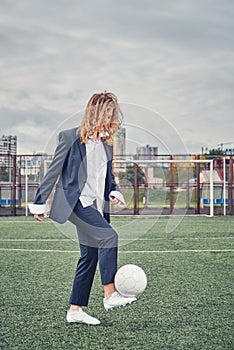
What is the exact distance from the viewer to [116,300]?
4531 millimetres

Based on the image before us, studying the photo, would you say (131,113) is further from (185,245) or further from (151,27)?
(151,27)

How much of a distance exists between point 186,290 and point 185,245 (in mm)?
4648

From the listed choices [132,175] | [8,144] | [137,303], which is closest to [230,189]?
[132,175]

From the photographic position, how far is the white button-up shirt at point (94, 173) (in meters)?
4.60

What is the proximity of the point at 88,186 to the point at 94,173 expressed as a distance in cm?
11

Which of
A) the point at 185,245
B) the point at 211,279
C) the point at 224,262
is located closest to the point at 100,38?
the point at 185,245

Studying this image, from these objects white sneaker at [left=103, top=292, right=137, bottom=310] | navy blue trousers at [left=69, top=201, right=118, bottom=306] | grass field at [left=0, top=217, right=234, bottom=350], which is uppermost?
navy blue trousers at [left=69, top=201, right=118, bottom=306]

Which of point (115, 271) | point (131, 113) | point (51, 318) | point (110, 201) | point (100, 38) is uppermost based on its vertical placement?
point (100, 38)

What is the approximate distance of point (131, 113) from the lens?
5.75m

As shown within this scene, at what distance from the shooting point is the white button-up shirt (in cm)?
460

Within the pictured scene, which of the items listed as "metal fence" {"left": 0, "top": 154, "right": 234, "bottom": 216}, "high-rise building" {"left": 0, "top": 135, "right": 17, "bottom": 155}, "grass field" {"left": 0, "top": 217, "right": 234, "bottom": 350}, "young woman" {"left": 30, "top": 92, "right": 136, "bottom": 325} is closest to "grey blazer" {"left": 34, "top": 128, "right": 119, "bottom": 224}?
"young woman" {"left": 30, "top": 92, "right": 136, "bottom": 325}

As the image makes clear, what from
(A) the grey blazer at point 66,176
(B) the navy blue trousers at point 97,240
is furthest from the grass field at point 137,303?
(A) the grey blazer at point 66,176

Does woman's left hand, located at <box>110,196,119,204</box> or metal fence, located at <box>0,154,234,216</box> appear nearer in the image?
woman's left hand, located at <box>110,196,119,204</box>

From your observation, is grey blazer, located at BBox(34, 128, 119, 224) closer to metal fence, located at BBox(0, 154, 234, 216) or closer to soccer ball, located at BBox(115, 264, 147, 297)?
soccer ball, located at BBox(115, 264, 147, 297)
